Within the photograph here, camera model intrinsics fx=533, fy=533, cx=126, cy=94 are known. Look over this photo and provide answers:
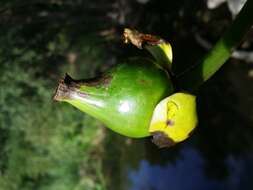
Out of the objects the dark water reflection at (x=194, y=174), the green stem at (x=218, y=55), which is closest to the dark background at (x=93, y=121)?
the dark water reflection at (x=194, y=174)

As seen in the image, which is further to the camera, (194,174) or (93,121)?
(93,121)

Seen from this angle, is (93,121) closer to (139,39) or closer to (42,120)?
(42,120)

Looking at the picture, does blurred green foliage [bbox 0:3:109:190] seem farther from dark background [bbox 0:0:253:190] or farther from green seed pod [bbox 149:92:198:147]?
green seed pod [bbox 149:92:198:147]

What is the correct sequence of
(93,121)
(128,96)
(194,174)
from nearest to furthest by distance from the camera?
(128,96) → (194,174) → (93,121)

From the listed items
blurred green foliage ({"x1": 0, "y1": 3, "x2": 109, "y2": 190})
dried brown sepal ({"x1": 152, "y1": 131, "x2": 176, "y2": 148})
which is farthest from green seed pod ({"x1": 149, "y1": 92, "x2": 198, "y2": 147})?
blurred green foliage ({"x1": 0, "y1": 3, "x2": 109, "y2": 190})

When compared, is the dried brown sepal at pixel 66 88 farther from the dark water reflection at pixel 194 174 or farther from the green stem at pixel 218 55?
the dark water reflection at pixel 194 174

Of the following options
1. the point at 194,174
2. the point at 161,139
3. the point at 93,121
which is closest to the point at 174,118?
the point at 161,139

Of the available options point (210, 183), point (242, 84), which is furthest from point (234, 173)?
point (242, 84)

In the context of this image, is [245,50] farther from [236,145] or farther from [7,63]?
[7,63]
